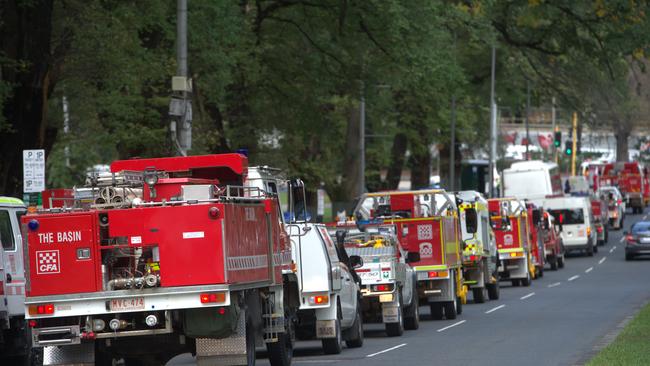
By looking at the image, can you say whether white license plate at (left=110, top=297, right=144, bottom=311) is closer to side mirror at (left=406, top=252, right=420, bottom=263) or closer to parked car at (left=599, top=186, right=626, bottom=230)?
side mirror at (left=406, top=252, right=420, bottom=263)

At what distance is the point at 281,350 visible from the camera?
19.2m

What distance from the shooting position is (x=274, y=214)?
60.1 feet

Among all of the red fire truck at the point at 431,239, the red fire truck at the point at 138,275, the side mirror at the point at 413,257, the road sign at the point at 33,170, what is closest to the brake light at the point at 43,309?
the red fire truck at the point at 138,275

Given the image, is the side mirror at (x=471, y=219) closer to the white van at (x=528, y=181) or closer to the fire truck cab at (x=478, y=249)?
the fire truck cab at (x=478, y=249)

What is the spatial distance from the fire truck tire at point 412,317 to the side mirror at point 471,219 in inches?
268

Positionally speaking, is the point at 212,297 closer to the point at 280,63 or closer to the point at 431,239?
the point at 431,239

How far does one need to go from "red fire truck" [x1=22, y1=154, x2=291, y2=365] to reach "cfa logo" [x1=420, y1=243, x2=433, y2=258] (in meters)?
13.2

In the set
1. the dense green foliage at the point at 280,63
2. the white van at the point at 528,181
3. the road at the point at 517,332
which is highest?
the dense green foliage at the point at 280,63

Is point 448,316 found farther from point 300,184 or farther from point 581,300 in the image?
point 300,184

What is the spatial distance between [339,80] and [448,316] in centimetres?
1173

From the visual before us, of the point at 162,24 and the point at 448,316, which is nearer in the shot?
the point at 448,316

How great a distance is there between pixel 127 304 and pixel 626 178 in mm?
76577

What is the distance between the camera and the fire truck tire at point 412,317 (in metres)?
27.5

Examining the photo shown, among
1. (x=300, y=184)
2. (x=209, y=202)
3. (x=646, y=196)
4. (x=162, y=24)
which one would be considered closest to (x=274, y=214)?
(x=300, y=184)
